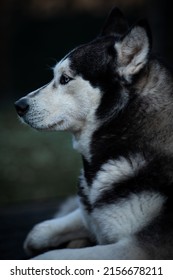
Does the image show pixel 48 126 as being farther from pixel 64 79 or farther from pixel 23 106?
pixel 64 79

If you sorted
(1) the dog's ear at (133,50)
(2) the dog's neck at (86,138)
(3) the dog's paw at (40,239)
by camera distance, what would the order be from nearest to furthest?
1. (1) the dog's ear at (133,50)
2. (2) the dog's neck at (86,138)
3. (3) the dog's paw at (40,239)

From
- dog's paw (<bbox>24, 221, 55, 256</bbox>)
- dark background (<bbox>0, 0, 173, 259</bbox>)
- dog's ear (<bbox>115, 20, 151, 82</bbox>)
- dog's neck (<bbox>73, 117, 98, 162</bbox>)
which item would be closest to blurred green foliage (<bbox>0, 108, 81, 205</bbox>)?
dark background (<bbox>0, 0, 173, 259</bbox>)

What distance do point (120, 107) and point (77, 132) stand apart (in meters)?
0.38

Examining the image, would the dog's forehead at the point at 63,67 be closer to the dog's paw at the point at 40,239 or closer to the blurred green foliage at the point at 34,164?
the dog's paw at the point at 40,239

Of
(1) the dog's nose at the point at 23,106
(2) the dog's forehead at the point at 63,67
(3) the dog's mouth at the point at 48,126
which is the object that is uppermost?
(2) the dog's forehead at the point at 63,67

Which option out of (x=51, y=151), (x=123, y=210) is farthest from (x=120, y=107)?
→ (x=51, y=151)

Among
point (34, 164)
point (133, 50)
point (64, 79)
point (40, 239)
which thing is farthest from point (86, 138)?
point (34, 164)

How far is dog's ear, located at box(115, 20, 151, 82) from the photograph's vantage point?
3350 millimetres

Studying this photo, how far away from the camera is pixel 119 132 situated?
3467 mm

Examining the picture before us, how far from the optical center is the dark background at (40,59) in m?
7.65

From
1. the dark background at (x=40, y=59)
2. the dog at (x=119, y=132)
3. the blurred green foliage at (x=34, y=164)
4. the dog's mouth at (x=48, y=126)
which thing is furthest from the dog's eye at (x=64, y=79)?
the dark background at (x=40, y=59)

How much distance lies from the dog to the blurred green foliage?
3.11 meters

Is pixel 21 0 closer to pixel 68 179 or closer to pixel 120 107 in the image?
pixel 68 179

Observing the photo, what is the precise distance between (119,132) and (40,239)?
948 millimetres
